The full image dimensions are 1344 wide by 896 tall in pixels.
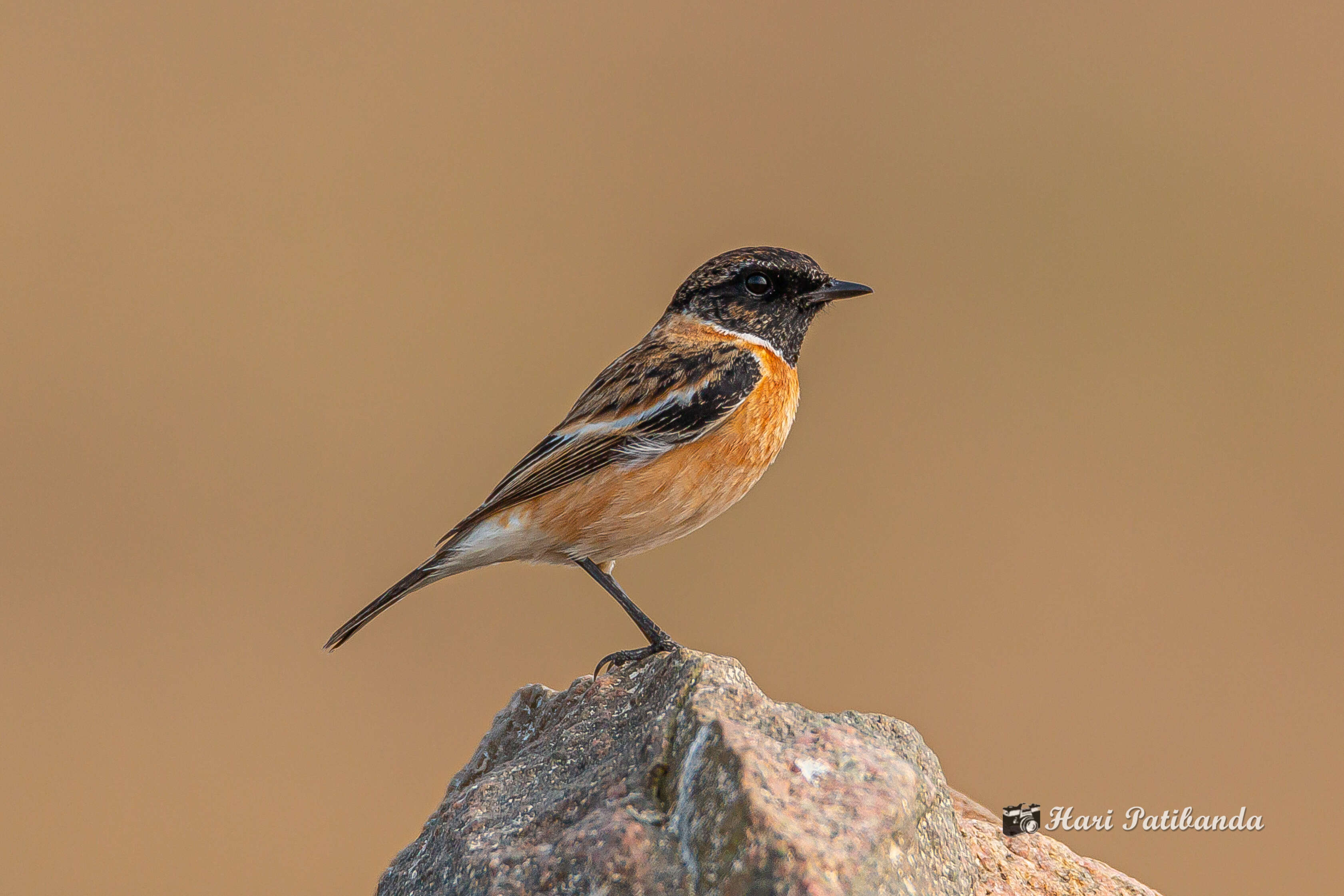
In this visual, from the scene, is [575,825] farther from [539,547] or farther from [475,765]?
[539,547]

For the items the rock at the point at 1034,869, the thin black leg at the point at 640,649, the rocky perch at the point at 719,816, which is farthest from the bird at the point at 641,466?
the rock at the point at 1034,869

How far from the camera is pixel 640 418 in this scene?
5.19 metres

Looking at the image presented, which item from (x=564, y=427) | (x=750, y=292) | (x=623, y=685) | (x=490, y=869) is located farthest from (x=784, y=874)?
(x=750, y=292)

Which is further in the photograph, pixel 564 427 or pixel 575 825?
pixel 564 427

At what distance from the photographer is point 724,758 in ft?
10.5

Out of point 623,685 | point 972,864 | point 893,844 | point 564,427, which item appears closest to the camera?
point 893,844

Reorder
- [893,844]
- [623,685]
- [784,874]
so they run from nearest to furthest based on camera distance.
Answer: [784,874] < [893,844] < [623,685]

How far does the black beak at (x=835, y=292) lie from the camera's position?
558cm

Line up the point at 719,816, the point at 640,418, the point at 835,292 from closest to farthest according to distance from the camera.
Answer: the point at 719,816
the point at 640,418
the point at 835,292

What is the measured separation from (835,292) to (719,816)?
3.24 m

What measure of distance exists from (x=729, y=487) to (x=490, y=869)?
2.31 meters

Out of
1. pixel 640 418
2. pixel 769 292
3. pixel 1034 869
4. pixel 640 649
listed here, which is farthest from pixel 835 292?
pixel 1034 869

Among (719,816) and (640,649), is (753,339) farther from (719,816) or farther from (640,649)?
(719,816)

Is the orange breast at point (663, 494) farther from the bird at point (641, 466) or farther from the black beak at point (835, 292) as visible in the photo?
the black beak at point (835, 292)
